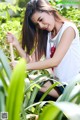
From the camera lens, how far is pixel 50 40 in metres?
2.46

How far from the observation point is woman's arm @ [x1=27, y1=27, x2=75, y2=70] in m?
2.12

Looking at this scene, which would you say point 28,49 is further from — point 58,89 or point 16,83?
point 16,83

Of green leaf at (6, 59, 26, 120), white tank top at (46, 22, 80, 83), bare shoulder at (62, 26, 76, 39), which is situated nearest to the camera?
green leaf at (6, 59, 26, 120)

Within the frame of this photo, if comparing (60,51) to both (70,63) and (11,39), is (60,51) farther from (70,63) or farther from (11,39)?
(11,39)

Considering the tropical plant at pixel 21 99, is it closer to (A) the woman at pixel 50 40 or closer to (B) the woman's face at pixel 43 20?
(A) the woman at pixel 50 40

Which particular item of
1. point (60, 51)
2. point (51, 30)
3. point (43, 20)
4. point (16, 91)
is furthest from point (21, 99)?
point (51, 30)

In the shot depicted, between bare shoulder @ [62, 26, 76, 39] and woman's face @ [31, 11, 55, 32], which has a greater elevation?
woman's face @ [31, 11, 55, 32]

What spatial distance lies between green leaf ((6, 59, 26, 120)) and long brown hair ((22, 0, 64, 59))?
1205mm

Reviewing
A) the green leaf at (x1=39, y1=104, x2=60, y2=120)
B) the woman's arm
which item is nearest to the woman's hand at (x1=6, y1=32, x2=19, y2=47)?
the woman's arm

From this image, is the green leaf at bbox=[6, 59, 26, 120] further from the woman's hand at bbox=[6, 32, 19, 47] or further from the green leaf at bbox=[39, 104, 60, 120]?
the woman's hand at bbox=[6, 32, 19, 47]

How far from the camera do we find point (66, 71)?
7.72 ft

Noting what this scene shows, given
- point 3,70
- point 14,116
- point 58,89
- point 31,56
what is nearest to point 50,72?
point 31,56

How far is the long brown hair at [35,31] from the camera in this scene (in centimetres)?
226

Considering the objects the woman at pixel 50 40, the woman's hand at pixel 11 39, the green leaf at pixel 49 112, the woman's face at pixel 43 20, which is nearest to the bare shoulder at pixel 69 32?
the woman at pixel 50 40
